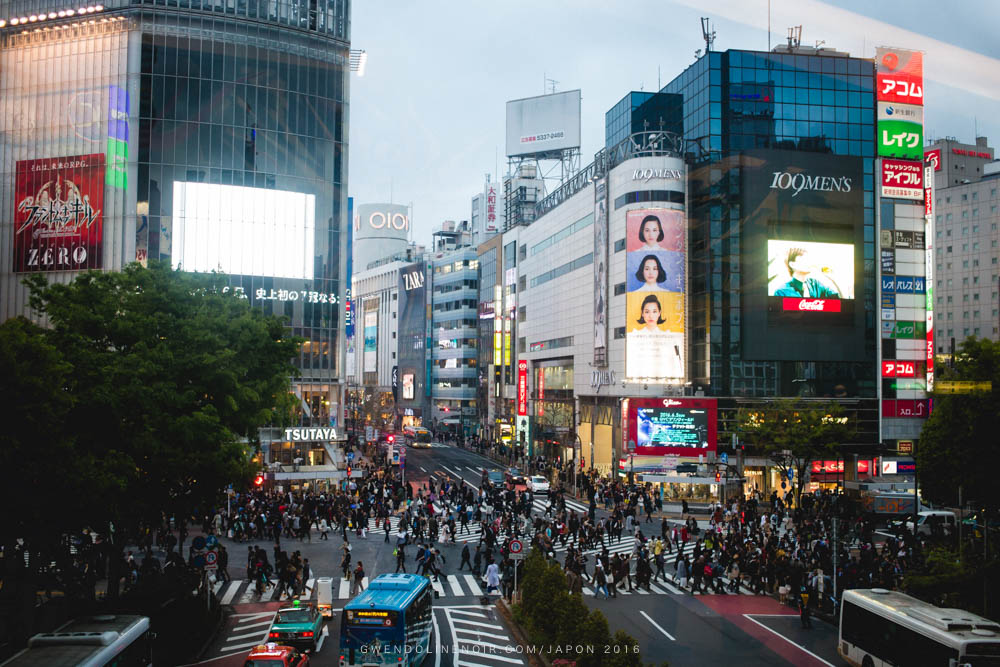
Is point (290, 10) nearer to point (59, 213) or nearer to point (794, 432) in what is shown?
point (59, 213)

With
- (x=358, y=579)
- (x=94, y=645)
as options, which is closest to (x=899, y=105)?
(x=358, y=579)

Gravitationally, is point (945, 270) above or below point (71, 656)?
above

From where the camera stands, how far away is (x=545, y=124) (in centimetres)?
9581

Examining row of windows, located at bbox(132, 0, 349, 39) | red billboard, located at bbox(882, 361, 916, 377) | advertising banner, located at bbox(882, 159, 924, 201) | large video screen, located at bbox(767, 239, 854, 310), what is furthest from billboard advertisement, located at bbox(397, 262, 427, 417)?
red billboard, located at bbox(882, 361, 916, 377)

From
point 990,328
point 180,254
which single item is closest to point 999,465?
point 180,254

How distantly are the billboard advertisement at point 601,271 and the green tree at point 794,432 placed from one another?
1270 cm

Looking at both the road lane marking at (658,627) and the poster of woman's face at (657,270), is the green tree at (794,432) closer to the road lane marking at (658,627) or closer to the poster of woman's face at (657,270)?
the poster of woman's face at (657,270)

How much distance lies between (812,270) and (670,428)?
16502 mm

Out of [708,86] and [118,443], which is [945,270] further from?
[118,443]

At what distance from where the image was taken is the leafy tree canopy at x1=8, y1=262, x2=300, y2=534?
18688mm

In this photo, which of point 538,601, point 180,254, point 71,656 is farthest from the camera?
point 180,254

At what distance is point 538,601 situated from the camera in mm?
21922

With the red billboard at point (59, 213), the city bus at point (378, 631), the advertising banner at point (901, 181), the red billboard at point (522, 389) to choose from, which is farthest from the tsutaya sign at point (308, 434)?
the advertising banner at point (901, 181)

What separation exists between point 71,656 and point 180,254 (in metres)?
47.9
